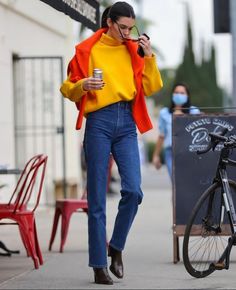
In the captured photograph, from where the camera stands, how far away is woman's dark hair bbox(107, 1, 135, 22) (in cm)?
737

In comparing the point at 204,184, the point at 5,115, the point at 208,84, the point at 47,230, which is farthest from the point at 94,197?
the point at 208,84

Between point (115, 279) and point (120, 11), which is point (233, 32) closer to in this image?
point (120, 11)

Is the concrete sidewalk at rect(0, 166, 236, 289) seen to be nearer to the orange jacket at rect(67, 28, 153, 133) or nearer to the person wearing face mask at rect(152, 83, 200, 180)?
the person wearing face mask at rect(152, 83, 200, 180)

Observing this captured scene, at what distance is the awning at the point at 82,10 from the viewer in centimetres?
830

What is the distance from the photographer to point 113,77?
24.2 ft

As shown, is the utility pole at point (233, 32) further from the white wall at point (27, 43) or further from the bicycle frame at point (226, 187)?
the white wall at point (27, 43)

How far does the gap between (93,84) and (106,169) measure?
689mm

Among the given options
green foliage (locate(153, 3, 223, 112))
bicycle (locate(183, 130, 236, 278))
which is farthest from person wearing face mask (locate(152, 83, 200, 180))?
green foliage (locate(153, 3, 223, 112))

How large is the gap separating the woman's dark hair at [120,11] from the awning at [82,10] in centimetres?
71

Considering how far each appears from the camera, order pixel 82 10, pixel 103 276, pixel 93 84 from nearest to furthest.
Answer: pixel 93 84 → pixel 103 276 → pixel 82 10

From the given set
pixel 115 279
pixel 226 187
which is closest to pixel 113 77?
pixel 226 187

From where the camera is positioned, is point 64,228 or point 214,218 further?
point 64,228

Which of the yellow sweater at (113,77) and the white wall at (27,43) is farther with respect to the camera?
the white wall at (27,43)

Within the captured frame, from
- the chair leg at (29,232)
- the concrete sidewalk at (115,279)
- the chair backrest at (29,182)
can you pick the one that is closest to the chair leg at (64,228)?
the concrete sidewalk at (115,279)
